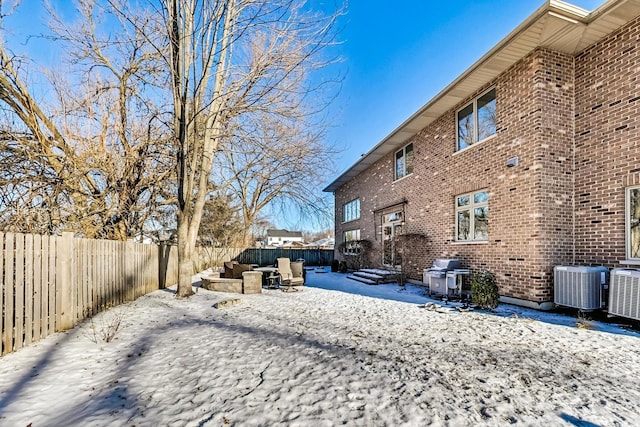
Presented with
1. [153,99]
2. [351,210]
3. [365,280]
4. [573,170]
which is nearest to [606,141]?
[573,170]

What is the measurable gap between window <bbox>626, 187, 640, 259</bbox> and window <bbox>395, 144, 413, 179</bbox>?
661cm

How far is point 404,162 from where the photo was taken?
12477 millimetres

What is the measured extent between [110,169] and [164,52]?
2.98 m


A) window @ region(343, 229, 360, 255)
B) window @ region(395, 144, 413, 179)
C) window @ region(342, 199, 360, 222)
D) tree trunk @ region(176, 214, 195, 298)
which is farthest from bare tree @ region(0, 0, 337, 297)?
window @ region(342, 199, 360, 222)

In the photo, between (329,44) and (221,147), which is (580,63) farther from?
(221,147)

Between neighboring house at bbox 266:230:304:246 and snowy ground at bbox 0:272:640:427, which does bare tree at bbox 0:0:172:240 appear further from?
neighboring house at bbox 266:230:304:246

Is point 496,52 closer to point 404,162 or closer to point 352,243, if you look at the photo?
point 404,162

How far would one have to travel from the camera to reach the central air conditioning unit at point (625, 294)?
4934mm

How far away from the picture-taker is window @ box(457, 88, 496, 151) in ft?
26.7

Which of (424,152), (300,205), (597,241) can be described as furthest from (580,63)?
(300,205)

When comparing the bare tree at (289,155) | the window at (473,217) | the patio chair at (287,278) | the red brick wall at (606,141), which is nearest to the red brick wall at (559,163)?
the red brick wall at (606,141)

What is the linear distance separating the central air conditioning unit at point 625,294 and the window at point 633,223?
81 centimetres

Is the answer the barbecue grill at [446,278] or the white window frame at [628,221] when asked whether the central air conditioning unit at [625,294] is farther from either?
the barbecue grill at [446,278]

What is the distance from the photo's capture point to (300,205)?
45.9 feet
